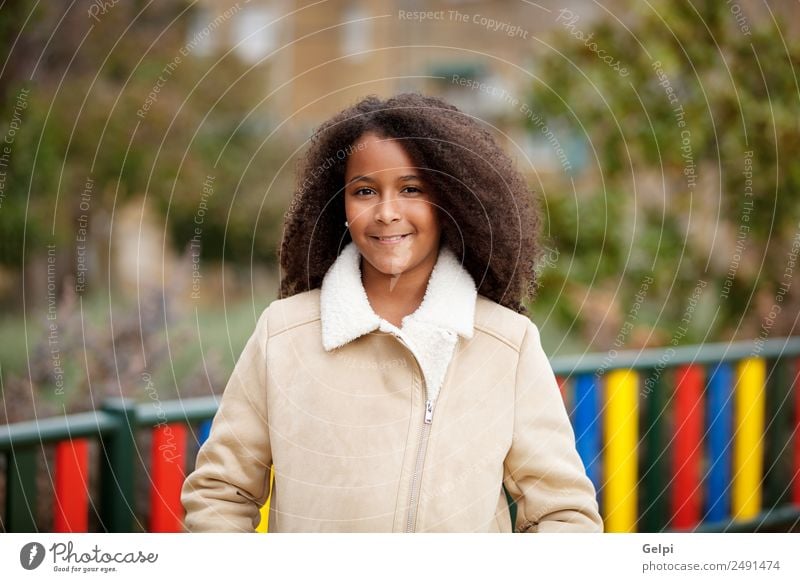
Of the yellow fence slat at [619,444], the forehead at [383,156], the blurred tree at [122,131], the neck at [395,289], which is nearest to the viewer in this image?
the forehead at [383,156]

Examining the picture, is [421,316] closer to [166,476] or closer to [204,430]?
[204,430]

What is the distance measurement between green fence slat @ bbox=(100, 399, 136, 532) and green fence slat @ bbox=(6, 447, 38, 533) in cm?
17

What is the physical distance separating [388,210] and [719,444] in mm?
2046

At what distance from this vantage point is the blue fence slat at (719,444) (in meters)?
3.10

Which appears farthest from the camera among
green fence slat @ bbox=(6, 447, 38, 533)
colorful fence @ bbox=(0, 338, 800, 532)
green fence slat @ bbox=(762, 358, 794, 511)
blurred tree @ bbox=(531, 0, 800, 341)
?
blurred tree @ bbox=(531, 0, 800, 341)

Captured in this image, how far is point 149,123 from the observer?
14.5ft

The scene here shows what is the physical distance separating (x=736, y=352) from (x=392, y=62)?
263 cm

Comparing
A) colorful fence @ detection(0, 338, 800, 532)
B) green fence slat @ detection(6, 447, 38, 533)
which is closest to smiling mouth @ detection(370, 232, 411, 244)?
colorful fence @ detection(0, 338, 800, 532)

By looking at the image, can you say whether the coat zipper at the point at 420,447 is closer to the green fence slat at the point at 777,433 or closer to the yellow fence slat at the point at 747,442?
the yellow fence slat at the point at 747,442

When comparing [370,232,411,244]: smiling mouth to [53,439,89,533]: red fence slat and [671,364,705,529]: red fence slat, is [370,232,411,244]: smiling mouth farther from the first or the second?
[671,364,705,529]: red fence slat

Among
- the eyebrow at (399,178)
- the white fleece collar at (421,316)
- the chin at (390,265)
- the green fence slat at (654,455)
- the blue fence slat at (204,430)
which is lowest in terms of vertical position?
the green fence slat at (654,455)

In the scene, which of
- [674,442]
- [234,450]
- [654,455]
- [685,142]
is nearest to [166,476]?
[234,450]

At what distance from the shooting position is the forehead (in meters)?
1.53

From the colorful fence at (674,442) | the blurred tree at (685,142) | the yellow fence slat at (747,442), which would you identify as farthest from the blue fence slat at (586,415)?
the blurred tree at (685,142)
